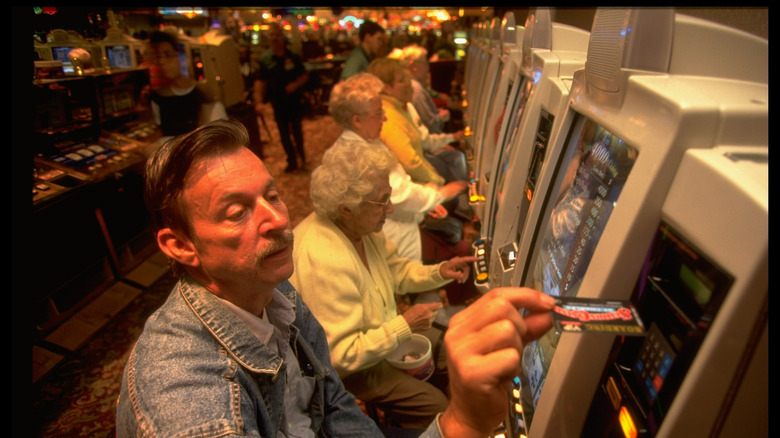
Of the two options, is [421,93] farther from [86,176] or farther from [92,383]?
[92,383]

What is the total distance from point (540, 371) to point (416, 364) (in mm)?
769

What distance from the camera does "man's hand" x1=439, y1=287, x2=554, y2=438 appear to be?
2.33 ft

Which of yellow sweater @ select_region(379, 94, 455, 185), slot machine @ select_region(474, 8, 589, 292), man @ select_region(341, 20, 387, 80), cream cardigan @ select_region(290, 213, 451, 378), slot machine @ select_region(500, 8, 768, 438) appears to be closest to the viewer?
slot machine @ select_region(500, 8, 768, 438)

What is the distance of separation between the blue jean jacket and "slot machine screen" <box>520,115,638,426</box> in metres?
0.42

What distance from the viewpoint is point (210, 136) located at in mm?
1134

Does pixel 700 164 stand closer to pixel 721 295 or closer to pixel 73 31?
pixel 721 295

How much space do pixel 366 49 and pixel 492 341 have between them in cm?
536

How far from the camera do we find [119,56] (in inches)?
157

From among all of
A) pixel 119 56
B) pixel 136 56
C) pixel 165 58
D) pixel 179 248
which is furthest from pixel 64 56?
pixel 179 248

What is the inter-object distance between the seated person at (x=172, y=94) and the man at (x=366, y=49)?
74.6 inches

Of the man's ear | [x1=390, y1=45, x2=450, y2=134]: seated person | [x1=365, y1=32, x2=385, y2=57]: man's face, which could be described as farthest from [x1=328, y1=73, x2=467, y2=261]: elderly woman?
[x1=365, y1=32, x2=385, y2=57]: man's face

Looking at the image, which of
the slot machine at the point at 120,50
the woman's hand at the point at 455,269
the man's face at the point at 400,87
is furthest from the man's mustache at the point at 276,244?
the slot machine at the point at 120,50

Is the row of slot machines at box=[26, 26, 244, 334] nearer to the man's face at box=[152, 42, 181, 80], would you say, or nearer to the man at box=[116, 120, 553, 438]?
the man's face at box=[152, 42, 181, 80]

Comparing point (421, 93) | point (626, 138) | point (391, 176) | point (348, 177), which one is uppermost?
point (626, 138)
